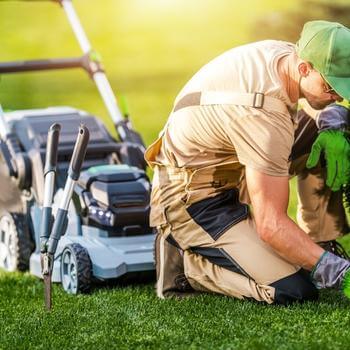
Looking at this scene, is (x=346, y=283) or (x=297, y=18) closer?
(x=346, y=283)

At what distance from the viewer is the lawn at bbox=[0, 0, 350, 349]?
445cm

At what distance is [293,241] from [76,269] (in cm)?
108

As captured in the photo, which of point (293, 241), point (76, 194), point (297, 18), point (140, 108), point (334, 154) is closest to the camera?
point (293, 241)

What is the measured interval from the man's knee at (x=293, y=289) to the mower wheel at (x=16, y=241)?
1510 millimetres

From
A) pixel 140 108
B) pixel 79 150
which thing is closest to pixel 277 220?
pixel 79 150

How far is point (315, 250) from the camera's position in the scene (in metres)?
4.78

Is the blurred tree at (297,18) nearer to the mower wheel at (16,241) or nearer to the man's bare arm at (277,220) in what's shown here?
the mower wheel at (16,241)

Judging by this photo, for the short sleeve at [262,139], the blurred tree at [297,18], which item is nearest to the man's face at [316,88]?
the short sleeve at [262,139]

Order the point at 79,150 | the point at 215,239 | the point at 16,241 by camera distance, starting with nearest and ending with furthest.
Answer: the point at 79,150 < the point at 215,239 < the point at 16,241

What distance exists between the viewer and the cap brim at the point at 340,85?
4.66 meters

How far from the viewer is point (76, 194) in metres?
5.73

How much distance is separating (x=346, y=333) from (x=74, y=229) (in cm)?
179

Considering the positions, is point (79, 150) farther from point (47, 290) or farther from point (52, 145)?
point (47, 290)

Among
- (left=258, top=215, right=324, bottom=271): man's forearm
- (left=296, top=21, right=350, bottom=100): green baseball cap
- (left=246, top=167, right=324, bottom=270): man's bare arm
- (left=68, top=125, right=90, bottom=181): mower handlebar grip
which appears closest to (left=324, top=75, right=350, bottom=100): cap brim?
(left=296, top=21, right=350, bottom=100): green baseball cap
